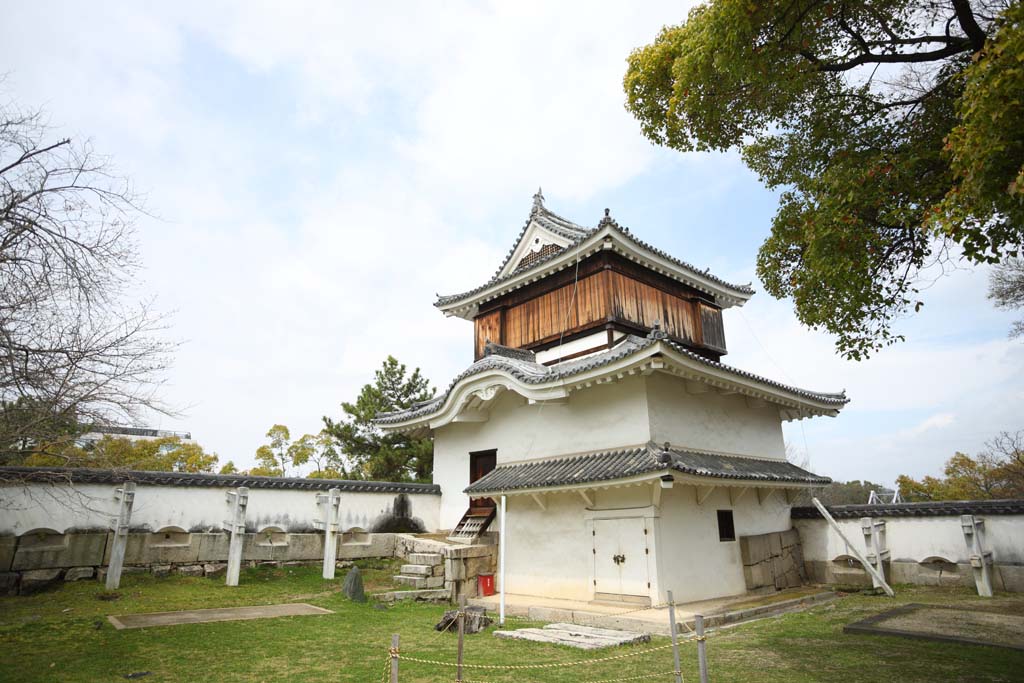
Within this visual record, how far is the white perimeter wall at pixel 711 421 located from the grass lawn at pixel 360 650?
3.83 metres

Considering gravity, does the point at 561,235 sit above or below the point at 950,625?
above

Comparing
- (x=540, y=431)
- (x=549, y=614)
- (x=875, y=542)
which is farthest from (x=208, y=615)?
(x=875, y=542)

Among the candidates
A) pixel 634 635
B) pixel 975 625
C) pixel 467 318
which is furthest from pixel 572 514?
pixel 467 318

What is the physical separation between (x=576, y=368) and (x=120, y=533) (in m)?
9.97

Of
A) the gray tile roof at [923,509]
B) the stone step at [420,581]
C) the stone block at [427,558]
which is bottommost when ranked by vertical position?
the stone step at [420,581]

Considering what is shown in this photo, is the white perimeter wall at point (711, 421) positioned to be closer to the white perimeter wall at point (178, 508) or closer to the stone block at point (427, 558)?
the stone block at point (427, 558)

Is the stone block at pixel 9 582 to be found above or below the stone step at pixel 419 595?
above

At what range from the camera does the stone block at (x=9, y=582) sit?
10789 mm

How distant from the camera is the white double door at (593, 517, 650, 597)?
36.1ft

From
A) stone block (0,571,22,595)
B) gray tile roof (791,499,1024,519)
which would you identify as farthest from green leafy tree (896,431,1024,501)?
stone block (0,571,22,595)

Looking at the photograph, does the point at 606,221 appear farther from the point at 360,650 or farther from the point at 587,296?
the point at 360,650

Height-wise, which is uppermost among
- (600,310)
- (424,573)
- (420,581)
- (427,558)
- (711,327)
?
(711,327)

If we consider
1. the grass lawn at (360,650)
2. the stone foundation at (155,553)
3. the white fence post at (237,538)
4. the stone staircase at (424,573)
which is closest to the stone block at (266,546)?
the stone foundation at (155,553)

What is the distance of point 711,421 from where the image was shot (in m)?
13.5
